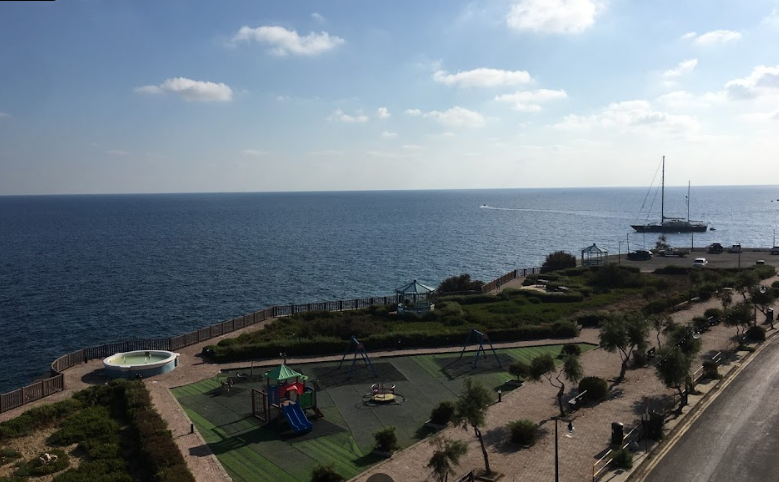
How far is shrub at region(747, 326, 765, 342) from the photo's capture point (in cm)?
3650

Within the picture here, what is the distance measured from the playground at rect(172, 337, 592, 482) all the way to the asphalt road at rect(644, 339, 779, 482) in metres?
8.98

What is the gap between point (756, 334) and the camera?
36.6 metres

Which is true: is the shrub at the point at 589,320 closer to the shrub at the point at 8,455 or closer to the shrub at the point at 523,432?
the shrub at the point at 523,432

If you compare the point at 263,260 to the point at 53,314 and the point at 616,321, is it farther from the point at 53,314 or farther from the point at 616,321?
the point at 616,321

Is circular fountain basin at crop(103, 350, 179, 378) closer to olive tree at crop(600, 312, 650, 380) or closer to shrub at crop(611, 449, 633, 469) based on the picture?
shrub at crop(611, 449, 633, 469)

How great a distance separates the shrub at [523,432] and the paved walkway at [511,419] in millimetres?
340

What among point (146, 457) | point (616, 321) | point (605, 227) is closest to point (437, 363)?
point (616, 321)

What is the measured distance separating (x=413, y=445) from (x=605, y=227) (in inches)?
6144

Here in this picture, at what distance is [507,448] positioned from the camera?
22.0 metres

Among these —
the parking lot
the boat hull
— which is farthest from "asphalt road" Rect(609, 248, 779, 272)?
the boat hull

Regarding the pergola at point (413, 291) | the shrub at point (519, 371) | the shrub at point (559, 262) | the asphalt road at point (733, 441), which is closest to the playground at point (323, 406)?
the shrub at point (519, 371)

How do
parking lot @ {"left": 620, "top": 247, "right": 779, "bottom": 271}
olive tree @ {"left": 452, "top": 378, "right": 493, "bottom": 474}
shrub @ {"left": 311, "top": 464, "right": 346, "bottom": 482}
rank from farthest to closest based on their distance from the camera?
parking lot @ {"left": 620, "top": 247, "right": 779, "bottom": 271} < olive tree @ {"left": 452, "top": 378, "right": 493, "bottom": 474} < shrub @ {"left": 311, "top": 464, "right": 346, "bottom": 482}

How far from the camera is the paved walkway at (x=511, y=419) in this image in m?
20.2

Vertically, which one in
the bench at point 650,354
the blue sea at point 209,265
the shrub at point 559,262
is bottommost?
the blue sea at point 209,265
